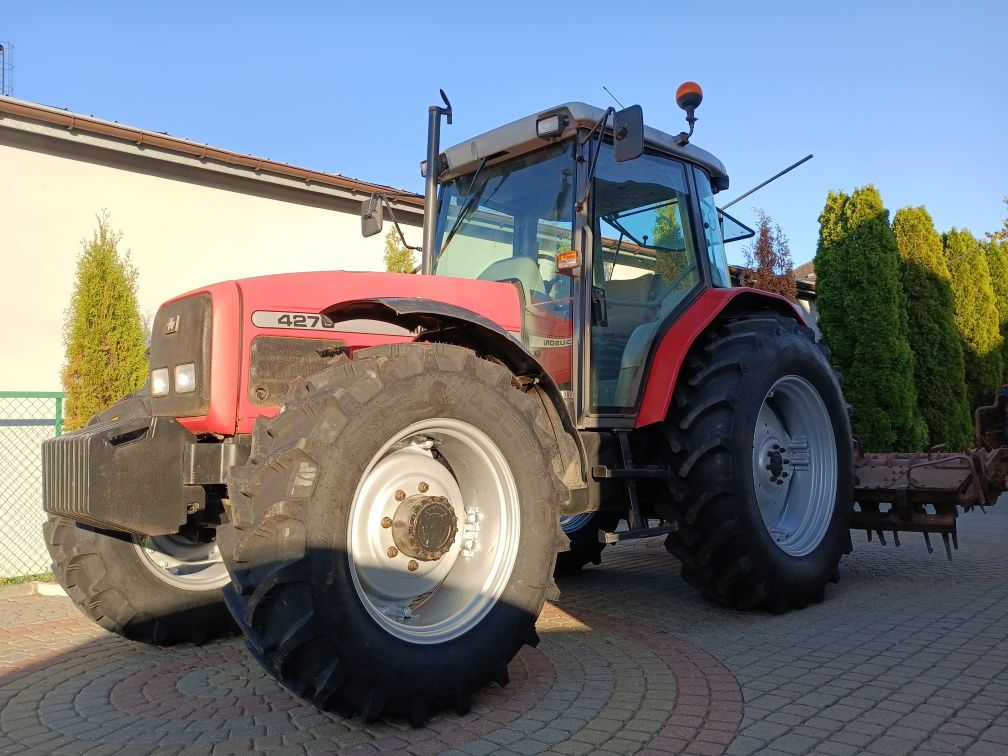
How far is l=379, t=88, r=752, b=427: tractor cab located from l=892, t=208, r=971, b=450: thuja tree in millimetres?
13552

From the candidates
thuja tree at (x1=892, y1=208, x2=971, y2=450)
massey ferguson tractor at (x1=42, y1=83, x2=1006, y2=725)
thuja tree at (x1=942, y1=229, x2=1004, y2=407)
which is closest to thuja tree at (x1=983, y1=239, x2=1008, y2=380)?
thuja tree at (x1=942, y1=229, x2=1004, y2=407)

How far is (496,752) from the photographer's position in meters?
2.58

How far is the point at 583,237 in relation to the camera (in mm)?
4074

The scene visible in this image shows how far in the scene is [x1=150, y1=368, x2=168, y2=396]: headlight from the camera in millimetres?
3455

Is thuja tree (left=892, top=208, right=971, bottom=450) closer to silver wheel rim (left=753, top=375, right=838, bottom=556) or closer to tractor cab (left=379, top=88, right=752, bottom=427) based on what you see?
silver wheel rim (left=753, top=375, right=838, bottom=556)

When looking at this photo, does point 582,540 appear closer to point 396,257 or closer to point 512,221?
point 512,221

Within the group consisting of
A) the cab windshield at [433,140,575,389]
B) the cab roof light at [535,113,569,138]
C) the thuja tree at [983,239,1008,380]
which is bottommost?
the cab windshield at [433,140,575,389]

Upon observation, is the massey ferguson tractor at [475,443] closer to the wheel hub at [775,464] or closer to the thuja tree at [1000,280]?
the wheel hub at [775,464]

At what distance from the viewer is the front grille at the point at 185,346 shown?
3227 mm

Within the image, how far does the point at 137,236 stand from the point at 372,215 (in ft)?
19.2

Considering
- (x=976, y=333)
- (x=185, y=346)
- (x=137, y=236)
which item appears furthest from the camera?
(x=976, y=333)

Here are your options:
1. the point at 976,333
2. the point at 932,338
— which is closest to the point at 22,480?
the point at 932,338

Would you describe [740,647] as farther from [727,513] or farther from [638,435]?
[638,435]

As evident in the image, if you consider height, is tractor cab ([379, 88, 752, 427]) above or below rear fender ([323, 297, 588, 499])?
above
